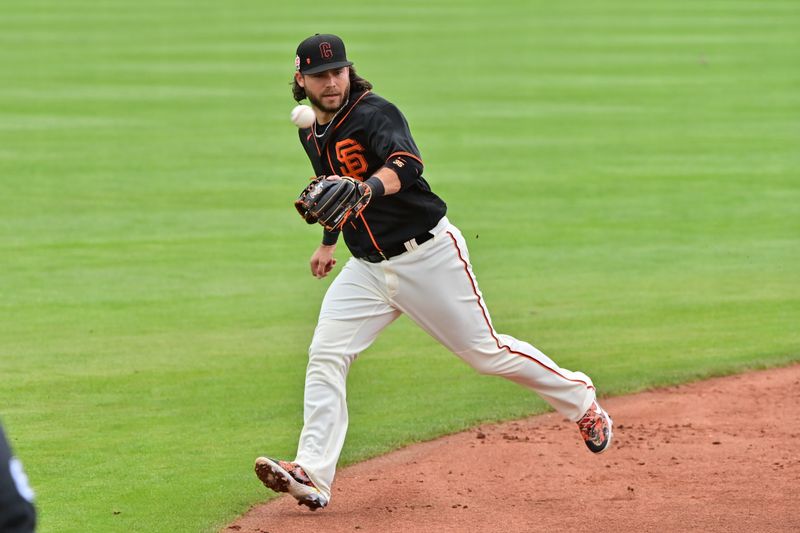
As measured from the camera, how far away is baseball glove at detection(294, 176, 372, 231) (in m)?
5.24

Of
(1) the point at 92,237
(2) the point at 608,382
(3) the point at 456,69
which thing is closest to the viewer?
(2) the point at 608,382

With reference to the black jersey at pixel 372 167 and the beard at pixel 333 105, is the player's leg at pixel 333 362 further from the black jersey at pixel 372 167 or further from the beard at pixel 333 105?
the beard at pixel 333 105

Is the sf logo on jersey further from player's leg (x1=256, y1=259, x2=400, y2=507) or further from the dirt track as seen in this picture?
the dirt track

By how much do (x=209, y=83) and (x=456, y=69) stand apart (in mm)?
4283

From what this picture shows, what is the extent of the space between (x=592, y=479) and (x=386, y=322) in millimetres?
1201

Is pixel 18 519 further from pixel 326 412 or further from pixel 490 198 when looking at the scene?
pixel 490 198

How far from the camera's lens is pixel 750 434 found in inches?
270

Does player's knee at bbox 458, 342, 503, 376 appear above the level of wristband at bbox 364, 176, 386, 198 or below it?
below

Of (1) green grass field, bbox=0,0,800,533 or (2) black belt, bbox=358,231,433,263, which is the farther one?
(1) green grass field, bbox=0,0,800,533

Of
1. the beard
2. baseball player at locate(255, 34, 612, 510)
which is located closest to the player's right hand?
baseball player at locate(255, 34, 612, 510)

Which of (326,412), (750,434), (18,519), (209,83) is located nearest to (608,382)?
(750,434)

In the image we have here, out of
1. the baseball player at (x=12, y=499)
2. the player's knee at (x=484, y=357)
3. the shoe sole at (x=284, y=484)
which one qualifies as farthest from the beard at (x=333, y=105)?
the baseball player at (x=12, y=499)

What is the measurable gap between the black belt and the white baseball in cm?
60

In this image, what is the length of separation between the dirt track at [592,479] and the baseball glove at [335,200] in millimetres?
1260
